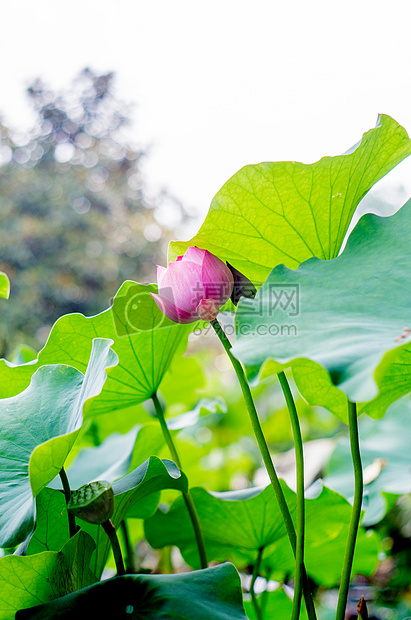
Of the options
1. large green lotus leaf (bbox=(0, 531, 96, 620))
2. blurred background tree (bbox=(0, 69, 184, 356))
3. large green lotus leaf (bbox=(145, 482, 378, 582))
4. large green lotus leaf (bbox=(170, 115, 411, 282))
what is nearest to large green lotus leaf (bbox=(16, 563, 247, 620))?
large green lotus leaf (bbox=(0, 531, 96, 620))

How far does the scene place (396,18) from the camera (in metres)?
5.89

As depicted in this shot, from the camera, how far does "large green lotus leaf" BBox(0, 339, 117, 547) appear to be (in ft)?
1.03

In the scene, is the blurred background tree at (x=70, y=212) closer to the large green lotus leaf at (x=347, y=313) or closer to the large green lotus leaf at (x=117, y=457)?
the large green lotus leaf at (x=117, y=457)

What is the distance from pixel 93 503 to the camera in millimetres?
303

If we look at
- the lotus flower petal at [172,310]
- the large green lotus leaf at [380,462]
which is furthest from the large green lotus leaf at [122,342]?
the large green lotus leaf at [380,462]

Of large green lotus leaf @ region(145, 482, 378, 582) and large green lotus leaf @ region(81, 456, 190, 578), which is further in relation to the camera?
large green lotus leaf @ region(145, 482, 378, 582)

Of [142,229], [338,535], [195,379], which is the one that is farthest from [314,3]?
[338,535]

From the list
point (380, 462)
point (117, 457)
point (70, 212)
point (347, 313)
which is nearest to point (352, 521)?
point (347, 313)

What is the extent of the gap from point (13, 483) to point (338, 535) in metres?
0.36

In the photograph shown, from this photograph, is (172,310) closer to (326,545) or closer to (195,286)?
(195,286)

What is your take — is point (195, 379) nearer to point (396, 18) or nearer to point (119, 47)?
point (119, 47)

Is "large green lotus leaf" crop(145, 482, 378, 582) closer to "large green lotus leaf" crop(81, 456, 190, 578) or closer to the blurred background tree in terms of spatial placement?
"large green lotus leaf" crop(81, 456, 190, 578)

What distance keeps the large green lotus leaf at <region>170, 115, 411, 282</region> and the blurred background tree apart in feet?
14.2

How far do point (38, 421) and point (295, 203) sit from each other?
0.27 m
